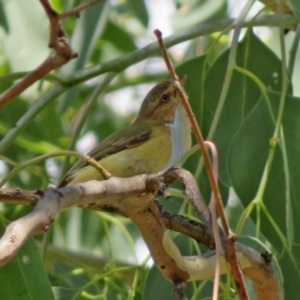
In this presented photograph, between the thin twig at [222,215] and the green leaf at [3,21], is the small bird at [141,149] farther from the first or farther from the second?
the thin twig at [222,215]

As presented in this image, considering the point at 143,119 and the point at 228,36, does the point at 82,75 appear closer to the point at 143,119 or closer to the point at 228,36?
the point at 143,119

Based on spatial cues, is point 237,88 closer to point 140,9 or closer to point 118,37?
point 140,9

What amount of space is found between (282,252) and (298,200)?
0.67ft

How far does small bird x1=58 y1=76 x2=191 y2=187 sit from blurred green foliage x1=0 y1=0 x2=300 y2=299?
0.37 feet

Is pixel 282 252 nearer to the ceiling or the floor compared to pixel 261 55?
nearer to the floor

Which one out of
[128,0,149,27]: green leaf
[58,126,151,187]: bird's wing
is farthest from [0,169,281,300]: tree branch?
[128,0,149,27]: green leaf

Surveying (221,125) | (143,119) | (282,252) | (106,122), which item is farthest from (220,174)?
(106,122)

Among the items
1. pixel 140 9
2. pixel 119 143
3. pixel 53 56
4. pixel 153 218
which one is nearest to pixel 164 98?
pixel 119 143

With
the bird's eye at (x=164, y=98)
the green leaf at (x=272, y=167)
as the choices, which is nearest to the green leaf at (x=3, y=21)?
the bird's eye at (x=164, y=98)

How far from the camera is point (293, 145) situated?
8.06 ft

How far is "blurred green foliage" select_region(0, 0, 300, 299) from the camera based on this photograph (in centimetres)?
218

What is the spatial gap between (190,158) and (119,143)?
265 millimetres

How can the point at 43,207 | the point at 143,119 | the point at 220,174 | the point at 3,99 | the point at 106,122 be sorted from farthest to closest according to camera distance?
the point at 106,122, the point at 143,119, the point at 220,174, the point at 43,207, the point at 3,99

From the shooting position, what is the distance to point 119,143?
9.18ft
